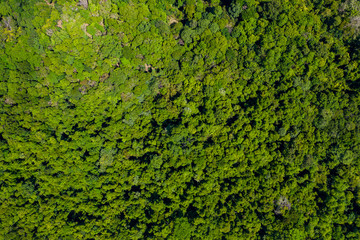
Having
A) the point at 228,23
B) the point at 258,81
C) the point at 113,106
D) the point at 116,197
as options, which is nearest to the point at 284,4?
the point at 228,23

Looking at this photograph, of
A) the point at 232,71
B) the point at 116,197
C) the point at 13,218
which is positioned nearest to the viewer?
the point at 13,218

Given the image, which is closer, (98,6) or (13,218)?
(13,218)

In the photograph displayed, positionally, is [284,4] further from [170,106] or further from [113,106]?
[113,106]

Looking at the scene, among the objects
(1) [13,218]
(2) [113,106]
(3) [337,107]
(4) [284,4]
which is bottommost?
(1) [13,218]

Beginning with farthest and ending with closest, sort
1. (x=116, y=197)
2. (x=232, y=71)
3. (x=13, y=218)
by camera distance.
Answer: (x=232, y=71) → (x=116, y=197) → (x=13, y=218)

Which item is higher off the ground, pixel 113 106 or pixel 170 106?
pixel 170 106

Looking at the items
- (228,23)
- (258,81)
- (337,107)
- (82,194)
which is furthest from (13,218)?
(337,107)
